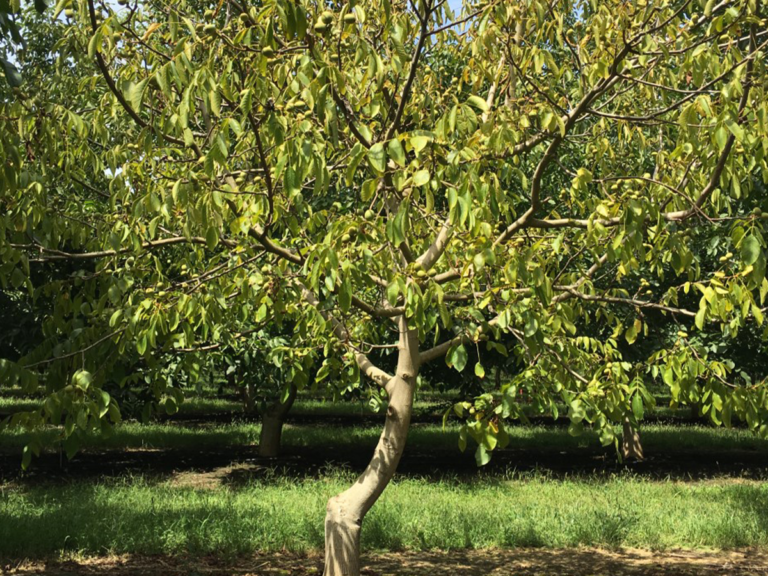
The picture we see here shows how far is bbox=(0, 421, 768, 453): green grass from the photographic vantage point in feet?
61.9

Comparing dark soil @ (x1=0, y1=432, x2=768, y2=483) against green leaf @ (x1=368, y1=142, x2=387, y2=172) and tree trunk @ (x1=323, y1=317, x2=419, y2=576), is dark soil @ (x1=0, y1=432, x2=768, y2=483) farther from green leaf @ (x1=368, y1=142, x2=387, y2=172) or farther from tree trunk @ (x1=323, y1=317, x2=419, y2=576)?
green leaf @ (x1=368, y1=142, x2=387, y2=172)

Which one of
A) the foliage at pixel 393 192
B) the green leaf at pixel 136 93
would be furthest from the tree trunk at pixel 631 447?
the green leaf at pixel 136 93

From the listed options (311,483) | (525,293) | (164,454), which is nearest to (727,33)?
(525,293)

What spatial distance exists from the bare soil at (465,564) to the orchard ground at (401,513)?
0.03 metres

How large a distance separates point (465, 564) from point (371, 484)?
273 cm

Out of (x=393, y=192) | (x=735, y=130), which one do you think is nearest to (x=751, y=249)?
(x=735, y=130)

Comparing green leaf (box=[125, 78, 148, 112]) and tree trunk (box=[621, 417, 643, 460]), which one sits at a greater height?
green leaf (box=[125, 78, 148, 112])

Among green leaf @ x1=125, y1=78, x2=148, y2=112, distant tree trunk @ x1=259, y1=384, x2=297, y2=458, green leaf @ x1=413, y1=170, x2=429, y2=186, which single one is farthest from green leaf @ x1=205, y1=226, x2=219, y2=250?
distant tree trunk @ x1=259, y1=384, x2=297, y2=458

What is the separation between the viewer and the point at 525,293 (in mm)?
4781

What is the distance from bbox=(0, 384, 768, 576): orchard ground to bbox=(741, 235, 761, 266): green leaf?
16.4ft

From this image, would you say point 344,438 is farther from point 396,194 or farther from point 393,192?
point 396,194

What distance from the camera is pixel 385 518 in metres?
9.27

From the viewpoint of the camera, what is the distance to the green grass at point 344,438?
1888 cm

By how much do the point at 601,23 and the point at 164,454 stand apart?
15.2 metres
